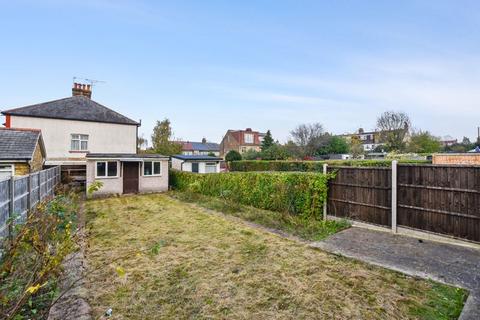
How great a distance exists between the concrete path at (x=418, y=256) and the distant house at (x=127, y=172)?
13866 millimetres

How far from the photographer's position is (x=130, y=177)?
1689 centimetres

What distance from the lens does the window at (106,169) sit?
51.3ft

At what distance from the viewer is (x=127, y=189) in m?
16.7

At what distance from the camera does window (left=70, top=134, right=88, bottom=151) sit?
20031 mm

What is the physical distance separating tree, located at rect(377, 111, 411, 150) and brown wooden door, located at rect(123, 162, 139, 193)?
1810 inches

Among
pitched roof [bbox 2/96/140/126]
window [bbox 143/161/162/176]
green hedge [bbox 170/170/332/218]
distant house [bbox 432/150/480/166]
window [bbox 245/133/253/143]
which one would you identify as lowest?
green hedge [bbox 170/170/332/218]

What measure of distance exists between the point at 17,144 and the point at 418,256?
16.6 meters

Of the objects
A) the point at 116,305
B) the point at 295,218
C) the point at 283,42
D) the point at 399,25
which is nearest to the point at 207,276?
the point at 116,305

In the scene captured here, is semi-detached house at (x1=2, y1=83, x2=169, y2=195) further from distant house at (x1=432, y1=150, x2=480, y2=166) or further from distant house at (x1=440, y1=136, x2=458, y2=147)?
distant house at (x1=440, y1=136, x2=458, y2=147)

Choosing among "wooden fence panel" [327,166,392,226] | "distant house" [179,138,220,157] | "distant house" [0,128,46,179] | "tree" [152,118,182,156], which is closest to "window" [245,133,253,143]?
"distant house" [179,138,220,157]

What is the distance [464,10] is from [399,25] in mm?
2242

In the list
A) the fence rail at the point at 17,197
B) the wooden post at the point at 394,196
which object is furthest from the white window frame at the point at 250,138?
the wooden post at the point at 394,196

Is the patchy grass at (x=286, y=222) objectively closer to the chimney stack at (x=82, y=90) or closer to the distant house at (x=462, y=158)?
the distant house at (x=462, y=158)

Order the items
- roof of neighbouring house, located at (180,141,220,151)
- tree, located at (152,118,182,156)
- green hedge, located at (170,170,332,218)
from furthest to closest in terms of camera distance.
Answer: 1. roof of neighbouring house, located at (180,141,220,151)
2. tree, located at (152,118,182,156)
3. green hedge, located at (170,170,332,218)
